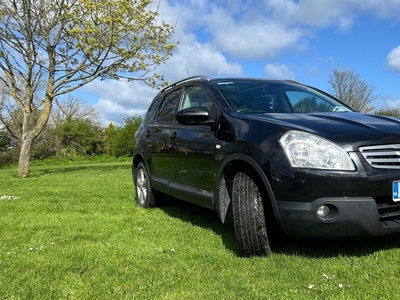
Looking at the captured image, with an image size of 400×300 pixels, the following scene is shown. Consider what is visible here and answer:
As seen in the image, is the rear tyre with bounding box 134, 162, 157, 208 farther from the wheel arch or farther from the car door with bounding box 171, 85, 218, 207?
the wheel arch

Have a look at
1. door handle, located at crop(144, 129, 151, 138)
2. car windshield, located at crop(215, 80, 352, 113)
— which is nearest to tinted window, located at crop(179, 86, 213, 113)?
car windshield, located at crop(215, 80, 352, 113)

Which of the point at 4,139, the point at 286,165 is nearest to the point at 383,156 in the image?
the point at 286,165

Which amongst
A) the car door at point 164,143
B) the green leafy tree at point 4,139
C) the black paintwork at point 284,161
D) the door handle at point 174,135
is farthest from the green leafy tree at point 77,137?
the black paintwork at point 284,161

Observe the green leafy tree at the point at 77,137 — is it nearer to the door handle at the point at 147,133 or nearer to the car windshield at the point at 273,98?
the door handle at the point at 147,133

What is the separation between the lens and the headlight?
110 inches

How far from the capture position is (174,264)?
322 centimetres

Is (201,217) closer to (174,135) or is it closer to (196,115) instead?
(174,135)

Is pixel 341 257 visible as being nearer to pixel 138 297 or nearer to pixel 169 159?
pixel 138 297

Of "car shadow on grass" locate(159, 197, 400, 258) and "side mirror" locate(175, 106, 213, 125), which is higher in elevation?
"side mirror" locate(175, 106, 213, 125)

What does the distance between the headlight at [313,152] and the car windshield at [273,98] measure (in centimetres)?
94

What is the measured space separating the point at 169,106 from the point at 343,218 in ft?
10.1

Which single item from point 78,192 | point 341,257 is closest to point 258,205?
point 341,257

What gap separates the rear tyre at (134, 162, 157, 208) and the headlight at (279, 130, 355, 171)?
3.10 meters

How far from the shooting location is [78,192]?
8039 millimetres
